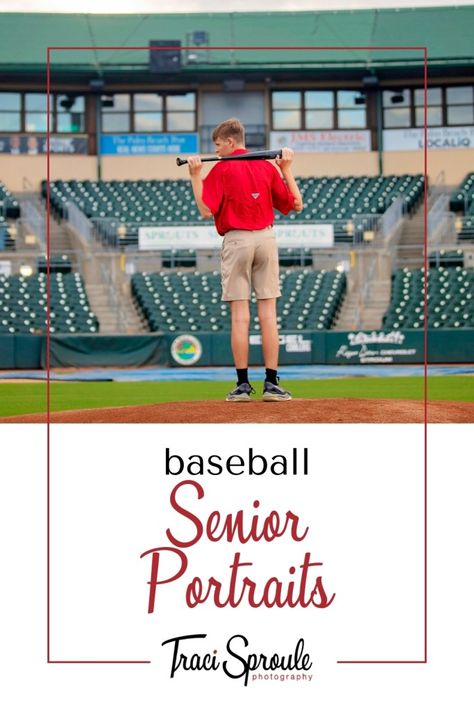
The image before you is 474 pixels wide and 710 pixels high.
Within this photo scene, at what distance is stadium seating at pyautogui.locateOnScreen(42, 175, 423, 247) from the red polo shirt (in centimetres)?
1861

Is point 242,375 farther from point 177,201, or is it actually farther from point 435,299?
point 177,201

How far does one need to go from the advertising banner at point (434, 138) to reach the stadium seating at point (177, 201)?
1436 millimetres

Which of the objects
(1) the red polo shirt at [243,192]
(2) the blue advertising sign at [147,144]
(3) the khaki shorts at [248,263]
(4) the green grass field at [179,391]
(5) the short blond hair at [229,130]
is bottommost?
(4) the green grass field at [179,391]

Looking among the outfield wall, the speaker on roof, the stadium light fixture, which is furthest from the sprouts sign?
the speaker on roof

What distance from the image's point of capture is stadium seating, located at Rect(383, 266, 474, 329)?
65.6 ft

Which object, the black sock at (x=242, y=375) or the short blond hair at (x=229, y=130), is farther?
the black sock at (x=242, y=375)

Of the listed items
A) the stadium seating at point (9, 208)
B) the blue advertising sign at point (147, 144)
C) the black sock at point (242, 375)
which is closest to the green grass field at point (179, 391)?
the black sock at point (242, 375)

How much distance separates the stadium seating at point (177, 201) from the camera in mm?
24422

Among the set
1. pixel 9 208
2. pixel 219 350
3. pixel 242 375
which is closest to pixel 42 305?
pixel 219 350

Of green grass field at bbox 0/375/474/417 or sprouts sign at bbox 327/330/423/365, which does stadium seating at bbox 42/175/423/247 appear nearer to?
sprouts sign at bbox 327/330/423/365

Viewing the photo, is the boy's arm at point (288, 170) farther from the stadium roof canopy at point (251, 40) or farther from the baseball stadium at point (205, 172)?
the stadium roof canopy at point (251, 40)

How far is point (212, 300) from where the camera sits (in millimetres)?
20812

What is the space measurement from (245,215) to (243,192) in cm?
13

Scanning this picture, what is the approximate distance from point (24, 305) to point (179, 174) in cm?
963
